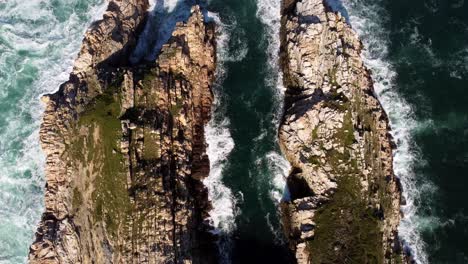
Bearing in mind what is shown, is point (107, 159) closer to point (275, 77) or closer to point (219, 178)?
point (219, 178)

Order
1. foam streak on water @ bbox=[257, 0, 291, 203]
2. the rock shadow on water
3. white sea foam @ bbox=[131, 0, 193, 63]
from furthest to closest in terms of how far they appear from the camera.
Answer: white sea foam @ bbox=[131, 0, 193, 63] → the rock shadow on water → foam streak on water @ bbox=[257, 0, 291, 203]

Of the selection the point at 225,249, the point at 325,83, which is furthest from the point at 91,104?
the point at 325,83

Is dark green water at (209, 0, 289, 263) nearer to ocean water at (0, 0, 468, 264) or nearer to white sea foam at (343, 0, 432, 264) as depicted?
ocean water at (0, 0, 468, 264)

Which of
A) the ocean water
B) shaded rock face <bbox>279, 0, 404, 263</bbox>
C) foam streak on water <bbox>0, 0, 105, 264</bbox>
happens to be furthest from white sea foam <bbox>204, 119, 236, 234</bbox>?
foam streak on water <bbox>0, 0, 105, 264</bbox>

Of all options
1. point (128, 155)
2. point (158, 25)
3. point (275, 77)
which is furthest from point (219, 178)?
point (158, 25)

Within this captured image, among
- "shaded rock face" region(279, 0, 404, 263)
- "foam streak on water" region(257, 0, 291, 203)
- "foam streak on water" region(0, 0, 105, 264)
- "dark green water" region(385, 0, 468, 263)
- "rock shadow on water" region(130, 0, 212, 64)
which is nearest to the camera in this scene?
"shaded rock face" region(279, 0, 404, 263)

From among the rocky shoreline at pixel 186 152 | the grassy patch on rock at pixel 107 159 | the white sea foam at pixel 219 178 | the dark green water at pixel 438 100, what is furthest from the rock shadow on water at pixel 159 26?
the dark green water at pixel 438 100
